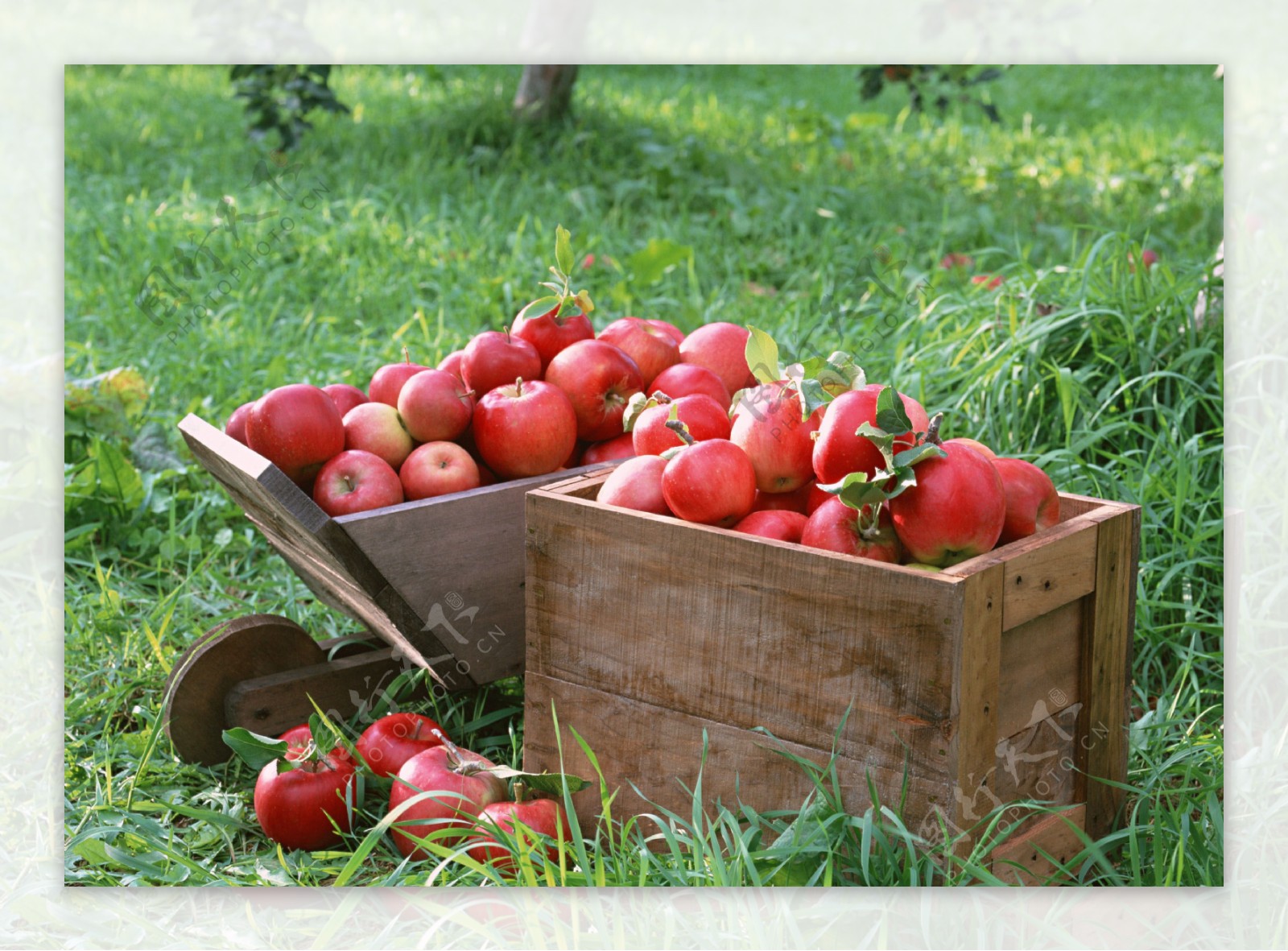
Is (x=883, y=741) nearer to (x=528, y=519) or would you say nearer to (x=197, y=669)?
(x=528, y=519)

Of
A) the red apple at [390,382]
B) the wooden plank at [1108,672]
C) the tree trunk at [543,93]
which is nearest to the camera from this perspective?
the wooden plank at [1108,672]

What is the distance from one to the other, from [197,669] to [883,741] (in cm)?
124

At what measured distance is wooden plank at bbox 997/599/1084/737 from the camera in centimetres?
160

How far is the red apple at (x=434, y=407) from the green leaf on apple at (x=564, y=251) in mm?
270

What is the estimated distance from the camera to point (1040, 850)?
1668 mm

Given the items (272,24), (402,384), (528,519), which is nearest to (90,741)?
(402,384)

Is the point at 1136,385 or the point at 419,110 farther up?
the point at 419,110

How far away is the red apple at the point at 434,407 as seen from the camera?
6.89ft

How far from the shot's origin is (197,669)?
7.12ft

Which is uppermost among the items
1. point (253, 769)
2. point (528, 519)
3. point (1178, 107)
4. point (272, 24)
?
point (1178, 107)

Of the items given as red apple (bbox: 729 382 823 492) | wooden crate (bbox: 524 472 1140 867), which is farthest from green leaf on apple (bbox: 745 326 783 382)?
wooden crate (bbox: 524 472 1140 867)

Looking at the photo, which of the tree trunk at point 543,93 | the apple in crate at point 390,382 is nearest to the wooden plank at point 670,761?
the apple in crate at point 390,382

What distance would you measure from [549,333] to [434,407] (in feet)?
0.88

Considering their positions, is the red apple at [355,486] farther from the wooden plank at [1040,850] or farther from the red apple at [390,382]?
the wooden plank at [1040,850]
